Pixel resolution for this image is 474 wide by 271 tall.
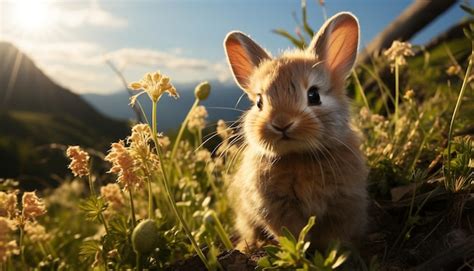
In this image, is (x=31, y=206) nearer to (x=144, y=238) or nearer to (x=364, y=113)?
(x=144, y=238)

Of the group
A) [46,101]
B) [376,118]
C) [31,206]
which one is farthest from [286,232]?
[46,101]

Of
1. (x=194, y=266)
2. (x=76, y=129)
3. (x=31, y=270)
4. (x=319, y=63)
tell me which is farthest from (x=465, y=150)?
(x=76, y=129)

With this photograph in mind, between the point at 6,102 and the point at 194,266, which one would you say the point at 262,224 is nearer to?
the point at 194,266

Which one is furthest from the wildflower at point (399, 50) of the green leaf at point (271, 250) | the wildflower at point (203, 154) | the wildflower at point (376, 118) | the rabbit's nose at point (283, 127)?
the green leaf at point (271, 250)

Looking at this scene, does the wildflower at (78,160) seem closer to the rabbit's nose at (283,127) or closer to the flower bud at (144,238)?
the flower bud at (144,238)

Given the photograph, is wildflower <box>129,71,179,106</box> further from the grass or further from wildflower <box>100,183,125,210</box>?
wildflower <box>100,183,125,210</box>

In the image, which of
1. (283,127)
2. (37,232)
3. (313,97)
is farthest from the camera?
(37,232)
